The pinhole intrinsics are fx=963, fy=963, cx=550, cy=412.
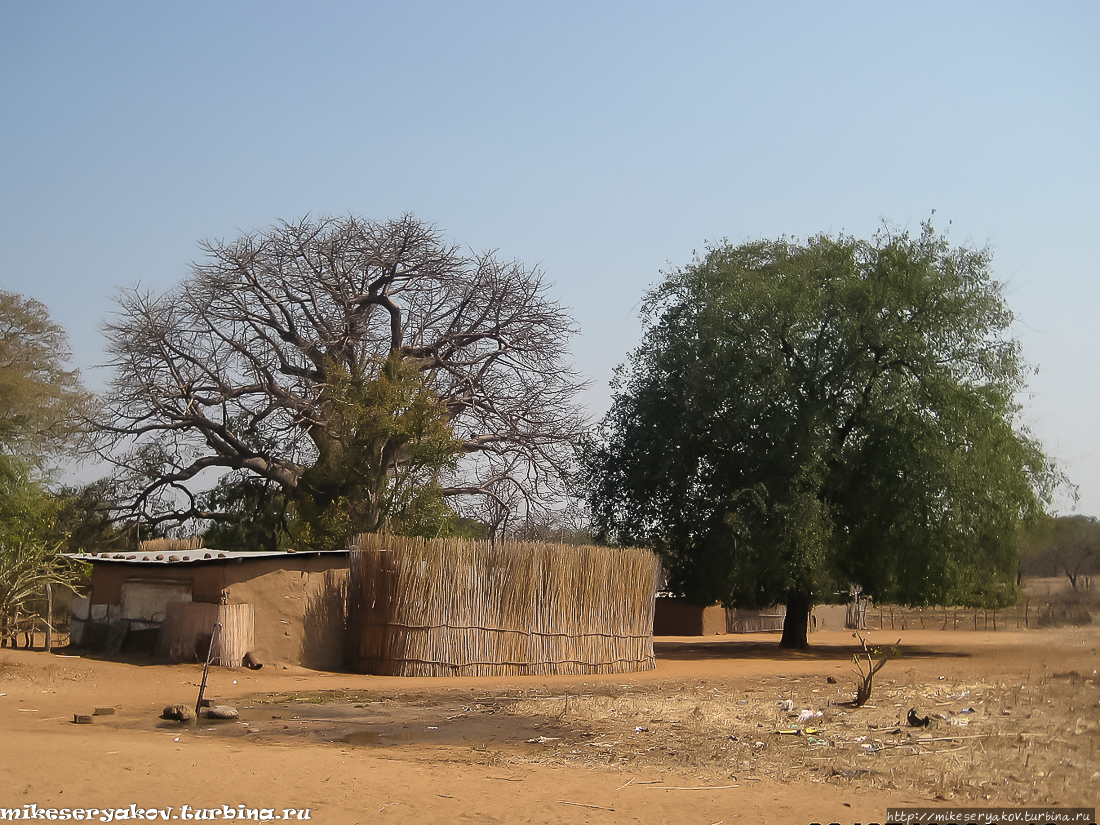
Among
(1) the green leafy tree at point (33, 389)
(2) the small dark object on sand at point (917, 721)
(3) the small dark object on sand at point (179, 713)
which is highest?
(1) the green leafy tree at point (33, 389)

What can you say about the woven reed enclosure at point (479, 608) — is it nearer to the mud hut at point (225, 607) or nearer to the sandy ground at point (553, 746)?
the mud hut at point (225, 607)

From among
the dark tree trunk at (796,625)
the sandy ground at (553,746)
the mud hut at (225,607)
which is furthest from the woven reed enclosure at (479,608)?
the dark tree trunk at (796,625)

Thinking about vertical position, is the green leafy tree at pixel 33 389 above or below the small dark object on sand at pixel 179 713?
above

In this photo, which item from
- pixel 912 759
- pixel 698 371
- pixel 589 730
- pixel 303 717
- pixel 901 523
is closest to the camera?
pixel 912 759

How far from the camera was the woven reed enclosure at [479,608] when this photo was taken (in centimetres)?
1545

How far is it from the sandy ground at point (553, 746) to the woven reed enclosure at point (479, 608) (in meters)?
1.32

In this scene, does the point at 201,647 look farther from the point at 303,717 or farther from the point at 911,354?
the point at 911,354

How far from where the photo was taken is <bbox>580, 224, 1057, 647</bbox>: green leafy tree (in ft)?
66.4

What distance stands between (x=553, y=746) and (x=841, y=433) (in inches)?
582

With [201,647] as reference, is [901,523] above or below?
above

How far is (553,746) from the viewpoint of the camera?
8602 mm

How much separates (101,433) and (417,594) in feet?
51.8

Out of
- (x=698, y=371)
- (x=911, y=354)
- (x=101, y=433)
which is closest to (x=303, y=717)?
(x=698, y=371)

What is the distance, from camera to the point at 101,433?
2702 cm
